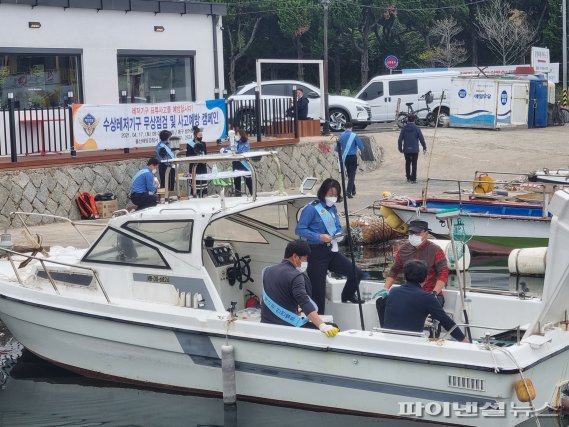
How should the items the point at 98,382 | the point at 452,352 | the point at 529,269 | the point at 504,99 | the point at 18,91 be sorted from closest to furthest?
the point at 452,352, the point at 98,382, the point at 529,269, the point at 18,91, the point at 504,99

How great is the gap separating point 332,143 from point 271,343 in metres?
15.5

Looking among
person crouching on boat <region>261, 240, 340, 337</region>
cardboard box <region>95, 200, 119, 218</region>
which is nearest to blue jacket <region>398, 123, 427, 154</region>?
cardboard box <region>95, 200, 119, 218</region>

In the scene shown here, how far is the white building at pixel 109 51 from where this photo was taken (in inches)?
850

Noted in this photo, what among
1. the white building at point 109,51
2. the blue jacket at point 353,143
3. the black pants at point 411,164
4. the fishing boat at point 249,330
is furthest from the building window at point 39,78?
the fishing boat at point 249,330

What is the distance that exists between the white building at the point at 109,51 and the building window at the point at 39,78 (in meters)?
0.02

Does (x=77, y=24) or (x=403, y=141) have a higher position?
(x=77, y=24)

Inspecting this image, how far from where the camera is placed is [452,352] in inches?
343

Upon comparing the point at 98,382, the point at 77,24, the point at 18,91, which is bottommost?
the point at 98,382

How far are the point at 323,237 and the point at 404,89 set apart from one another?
24.7 m

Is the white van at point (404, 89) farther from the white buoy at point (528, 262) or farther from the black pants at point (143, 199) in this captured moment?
the black pants at point (143, 199)

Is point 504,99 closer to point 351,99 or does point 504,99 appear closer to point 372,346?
point 351,99

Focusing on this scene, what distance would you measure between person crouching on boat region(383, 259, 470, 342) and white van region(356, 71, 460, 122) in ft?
81.9

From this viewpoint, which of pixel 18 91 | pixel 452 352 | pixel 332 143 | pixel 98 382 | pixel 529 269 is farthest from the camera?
pixel 332 143

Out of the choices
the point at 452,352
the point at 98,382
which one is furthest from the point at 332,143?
the point at 452,352
